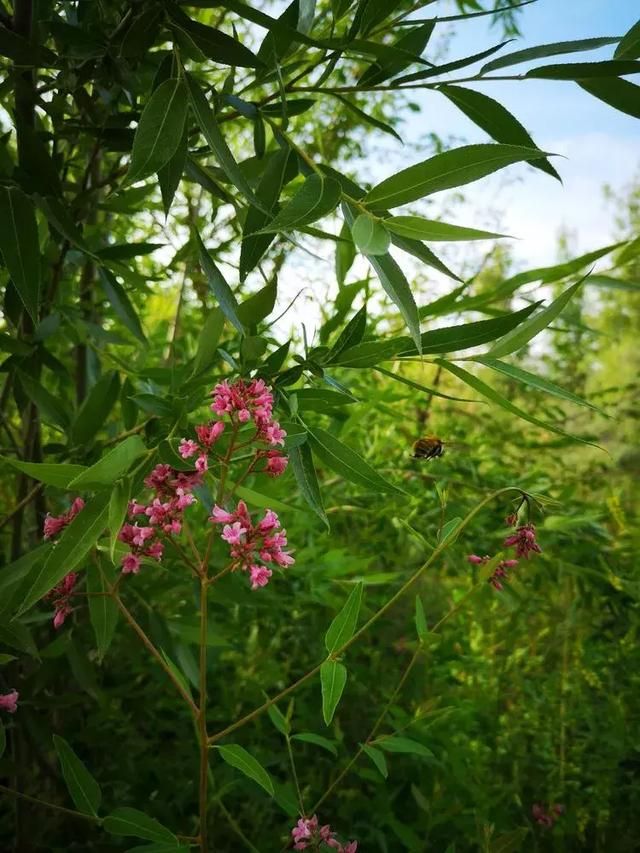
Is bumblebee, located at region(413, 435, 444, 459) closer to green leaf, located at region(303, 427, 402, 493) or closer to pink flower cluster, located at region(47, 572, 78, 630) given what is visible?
green leaf, located at region(303, 427, 402, 493)

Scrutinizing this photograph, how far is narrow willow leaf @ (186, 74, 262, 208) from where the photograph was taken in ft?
1.32

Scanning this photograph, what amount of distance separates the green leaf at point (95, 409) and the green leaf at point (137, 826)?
27 cm

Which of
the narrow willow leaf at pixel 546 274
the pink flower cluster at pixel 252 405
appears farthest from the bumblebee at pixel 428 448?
the pink flower cluster at pixel 252 405

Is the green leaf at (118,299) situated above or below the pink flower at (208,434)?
above

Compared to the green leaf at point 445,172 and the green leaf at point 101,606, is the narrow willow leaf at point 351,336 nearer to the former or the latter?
the green leaf at point 445,172

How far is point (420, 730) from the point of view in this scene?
2.92 ft

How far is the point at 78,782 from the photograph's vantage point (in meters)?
0.50

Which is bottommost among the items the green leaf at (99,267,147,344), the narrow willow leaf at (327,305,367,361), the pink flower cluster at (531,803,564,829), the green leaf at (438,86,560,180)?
the pink flower cluster at (531,803,564,829)

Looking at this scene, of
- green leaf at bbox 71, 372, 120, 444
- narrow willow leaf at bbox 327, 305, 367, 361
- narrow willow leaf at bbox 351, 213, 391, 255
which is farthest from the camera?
green leaf at bbox 71, 372, 120, 444

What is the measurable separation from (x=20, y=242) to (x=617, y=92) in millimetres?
356

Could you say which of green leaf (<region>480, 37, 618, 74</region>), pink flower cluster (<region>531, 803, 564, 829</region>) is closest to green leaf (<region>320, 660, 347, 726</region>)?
green leaf (<region>480, 37, 618, 74</region>)

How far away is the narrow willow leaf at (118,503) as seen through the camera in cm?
38

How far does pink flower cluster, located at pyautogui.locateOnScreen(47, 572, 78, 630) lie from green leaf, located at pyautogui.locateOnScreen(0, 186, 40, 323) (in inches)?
6.4

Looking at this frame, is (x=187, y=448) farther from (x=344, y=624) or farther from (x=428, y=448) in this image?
(x=428, y=448)
